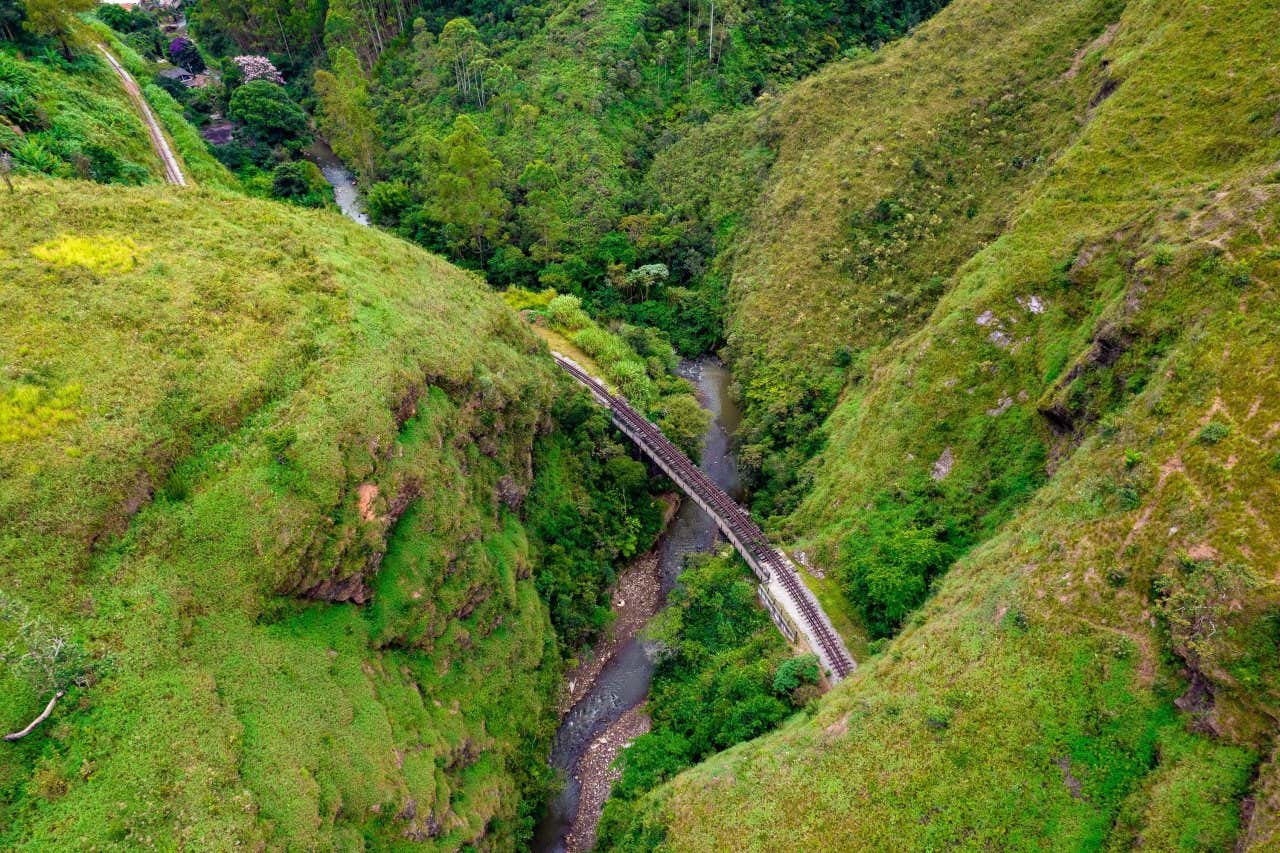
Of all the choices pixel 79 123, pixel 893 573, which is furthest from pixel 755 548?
pixel 79 123

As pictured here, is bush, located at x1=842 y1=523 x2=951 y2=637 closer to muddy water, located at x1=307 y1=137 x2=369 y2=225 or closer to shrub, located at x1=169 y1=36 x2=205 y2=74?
muddy water, located at x1=307 y1=137 x2=369 y2=225

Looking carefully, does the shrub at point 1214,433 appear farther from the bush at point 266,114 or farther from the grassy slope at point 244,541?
the bush at point 266,114

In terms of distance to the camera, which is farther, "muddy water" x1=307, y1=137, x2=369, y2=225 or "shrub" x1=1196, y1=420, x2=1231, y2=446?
"muddy water" x1=307, y1=137, x2=369, y2=225

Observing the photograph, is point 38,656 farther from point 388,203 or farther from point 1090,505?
point 388,203

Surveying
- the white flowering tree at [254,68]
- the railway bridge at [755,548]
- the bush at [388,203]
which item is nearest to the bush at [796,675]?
the railway bridge at [755,548]

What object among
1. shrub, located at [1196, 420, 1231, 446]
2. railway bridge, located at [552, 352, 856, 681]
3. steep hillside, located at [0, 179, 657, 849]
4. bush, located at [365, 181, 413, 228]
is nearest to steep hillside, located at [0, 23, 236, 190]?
steep hillside, located at [0, 179, 657, 849]

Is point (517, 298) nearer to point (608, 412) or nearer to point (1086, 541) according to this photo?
point (608, 412)
